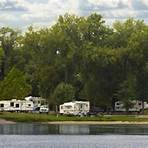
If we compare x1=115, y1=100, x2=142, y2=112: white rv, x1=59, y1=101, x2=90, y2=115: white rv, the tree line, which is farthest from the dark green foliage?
x1=115, y1=100, x2=142, y2=112: white rv

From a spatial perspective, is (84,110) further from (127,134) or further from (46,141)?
(46,141)

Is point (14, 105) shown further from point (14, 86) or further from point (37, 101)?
point (37, 101)

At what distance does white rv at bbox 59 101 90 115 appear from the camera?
12719 centimetres

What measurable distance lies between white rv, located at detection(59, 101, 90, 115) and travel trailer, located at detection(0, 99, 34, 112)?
5.75 m

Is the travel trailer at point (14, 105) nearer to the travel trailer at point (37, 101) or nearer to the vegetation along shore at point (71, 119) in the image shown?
the vegetation along shore at point (71, 119)

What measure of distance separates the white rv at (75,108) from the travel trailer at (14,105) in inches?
226

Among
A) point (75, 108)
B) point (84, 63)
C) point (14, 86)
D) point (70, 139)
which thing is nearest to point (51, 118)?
point (75, 108)

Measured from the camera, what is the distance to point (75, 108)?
12738 centimetres

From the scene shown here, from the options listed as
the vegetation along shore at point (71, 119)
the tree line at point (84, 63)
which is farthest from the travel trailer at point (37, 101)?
the vegetation along shore at point (71, 119)

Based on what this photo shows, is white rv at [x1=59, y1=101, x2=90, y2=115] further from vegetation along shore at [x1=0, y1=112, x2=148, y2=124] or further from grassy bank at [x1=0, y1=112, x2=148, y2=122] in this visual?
vegetation along shore at [x1=0, y1=112, x2=148, y2=124]

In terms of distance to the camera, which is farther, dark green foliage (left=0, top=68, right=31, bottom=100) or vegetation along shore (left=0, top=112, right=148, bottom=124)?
dark green foliage (left=0, top=68, right=31, bottom=100)

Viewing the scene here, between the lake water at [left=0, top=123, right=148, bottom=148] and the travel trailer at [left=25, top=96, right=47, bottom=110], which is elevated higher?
the travel trailer at [left=25, top=96, right=47, bottom=110]

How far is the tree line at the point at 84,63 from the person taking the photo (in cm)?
13238

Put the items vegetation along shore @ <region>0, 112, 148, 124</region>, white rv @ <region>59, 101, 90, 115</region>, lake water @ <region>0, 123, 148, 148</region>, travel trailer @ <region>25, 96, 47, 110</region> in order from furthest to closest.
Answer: travel trailer @ <region>25, 96, 47, 110</region> → white rv @ <region>59, 101, 90, 115</region> → vegetation along shore @ <region>0, 112, 148, 124</region> → lake water @ <region>0, 123, 148, 148</region>
